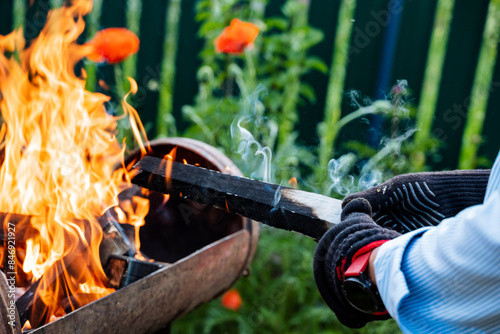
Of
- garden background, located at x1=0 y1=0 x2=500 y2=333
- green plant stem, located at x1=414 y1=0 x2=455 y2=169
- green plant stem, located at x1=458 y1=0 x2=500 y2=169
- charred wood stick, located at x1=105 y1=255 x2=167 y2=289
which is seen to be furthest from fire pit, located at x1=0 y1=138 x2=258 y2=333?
green plant stem, located at x1=458 y1=0 x2=500 y2=169

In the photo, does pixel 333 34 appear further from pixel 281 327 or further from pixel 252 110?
Result: pixel 281 327

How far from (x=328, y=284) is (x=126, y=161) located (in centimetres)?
119

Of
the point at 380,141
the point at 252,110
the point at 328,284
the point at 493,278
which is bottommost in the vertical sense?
the point at 380,141

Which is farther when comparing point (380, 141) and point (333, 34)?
point (333, 34)

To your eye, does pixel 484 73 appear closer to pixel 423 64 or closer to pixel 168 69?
pixel 423 64

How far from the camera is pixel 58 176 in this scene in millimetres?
1911

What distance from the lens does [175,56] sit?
14.4ft

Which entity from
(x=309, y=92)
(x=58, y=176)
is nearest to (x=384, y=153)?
(x=309, y=92)

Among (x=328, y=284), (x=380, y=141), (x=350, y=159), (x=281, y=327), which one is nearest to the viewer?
(x=328, y=284)

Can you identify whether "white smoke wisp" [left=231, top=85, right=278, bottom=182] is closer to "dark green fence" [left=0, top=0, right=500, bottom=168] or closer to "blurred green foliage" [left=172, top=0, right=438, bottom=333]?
"blurred green foliage" [left=172, top=0, right=438, bottom=333]

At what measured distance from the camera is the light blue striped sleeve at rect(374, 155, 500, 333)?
0.95m

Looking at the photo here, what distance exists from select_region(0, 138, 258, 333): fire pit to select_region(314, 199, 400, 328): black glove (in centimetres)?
63

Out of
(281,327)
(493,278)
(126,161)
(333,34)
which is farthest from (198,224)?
(333,34)

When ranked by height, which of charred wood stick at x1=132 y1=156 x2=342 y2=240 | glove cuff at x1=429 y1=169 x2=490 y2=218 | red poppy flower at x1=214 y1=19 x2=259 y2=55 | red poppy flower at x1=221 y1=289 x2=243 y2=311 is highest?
red poppy flower at x1=214 y1=19 x2=259 y2=55
